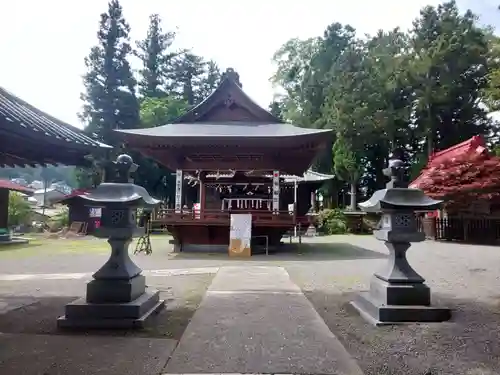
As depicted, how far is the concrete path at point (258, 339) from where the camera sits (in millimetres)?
3859

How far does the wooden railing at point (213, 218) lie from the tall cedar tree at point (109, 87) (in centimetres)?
1827

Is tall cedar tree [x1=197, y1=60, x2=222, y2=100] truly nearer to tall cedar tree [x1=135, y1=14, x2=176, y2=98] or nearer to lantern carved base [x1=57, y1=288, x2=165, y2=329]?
tall cedar tree [x1=135, y1=14, x2=176, y2=98]

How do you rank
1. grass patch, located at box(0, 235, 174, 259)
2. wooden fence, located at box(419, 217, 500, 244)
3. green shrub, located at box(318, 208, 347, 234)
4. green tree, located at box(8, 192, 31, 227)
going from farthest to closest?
green tree, located at box(8, 192, 31, 227) < green shrub, located at box(318, 208, 347, 234) < wooden fence, located at box(419, 217, 500, 244) < grass patch, located at box(0, 235, 174, 259)

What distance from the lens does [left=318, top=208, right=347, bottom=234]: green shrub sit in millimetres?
28953

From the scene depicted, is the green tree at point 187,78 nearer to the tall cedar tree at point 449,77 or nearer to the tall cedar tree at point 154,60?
the tall cedar tree at point 154,60

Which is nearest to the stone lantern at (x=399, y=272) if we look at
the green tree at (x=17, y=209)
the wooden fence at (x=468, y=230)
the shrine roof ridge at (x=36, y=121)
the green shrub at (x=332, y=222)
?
the shrine roof ridge at (x=36, y=121)

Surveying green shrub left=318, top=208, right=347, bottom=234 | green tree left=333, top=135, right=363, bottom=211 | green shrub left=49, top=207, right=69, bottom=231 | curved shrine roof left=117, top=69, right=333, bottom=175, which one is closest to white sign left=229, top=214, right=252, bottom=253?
curved shrine roof left=117, top=69, right=333, bottom=175

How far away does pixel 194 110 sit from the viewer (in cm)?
1727

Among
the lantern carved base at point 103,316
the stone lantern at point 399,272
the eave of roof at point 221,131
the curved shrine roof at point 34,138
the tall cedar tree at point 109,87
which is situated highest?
the tall cedar tree at point 109,87

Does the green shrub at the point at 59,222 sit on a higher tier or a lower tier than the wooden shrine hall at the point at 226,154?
lower

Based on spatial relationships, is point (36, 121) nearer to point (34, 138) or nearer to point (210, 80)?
point (34, 138)

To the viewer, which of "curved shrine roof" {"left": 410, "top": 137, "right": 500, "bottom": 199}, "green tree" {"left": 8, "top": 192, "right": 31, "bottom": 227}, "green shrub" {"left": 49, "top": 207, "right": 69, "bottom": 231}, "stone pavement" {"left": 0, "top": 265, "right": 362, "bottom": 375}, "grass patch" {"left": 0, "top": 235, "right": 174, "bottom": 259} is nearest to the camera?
"stone pavement" {"left": 0, "top": 265, "right": 362, "bottom": 375}

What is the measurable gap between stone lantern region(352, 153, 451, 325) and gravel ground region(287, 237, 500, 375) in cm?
19

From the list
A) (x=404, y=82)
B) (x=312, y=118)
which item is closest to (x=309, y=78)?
(x=312, y=118)
